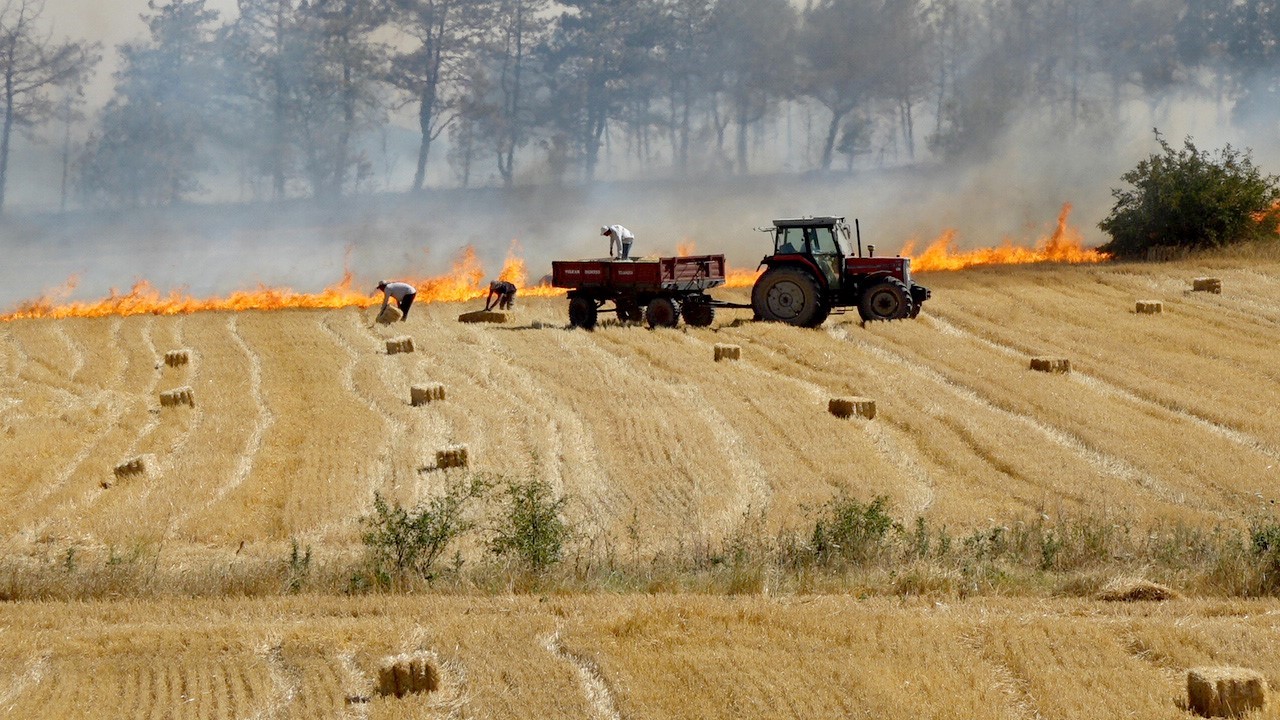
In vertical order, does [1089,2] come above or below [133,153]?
above

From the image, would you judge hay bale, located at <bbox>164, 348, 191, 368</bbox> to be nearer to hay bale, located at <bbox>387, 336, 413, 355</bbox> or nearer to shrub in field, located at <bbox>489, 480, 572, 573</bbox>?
hay bale, located at <bbox>387, 336, 413, 355</bbox>

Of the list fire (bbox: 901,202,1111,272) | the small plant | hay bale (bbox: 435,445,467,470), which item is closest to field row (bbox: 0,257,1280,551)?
hay bale (bbox: 435,445,467,470)

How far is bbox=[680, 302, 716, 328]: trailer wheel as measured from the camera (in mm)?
30766

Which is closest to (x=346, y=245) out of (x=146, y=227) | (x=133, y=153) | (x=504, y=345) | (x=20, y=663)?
(x=146, y=227)

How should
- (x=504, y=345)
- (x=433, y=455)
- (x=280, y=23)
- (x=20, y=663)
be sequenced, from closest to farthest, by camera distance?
(x=20, y=663) < (x=433, y=455) < (x=504, y=345) < (x=280, y=23)

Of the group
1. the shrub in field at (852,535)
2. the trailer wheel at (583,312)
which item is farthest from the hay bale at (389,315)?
the shrub in field at (852,535)

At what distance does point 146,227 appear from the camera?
56812 mm

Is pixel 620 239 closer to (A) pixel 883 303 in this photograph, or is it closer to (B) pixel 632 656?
(A) pixel 883 303

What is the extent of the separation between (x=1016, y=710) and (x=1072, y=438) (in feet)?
39.0

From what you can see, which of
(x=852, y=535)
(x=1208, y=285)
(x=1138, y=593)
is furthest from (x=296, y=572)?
(x=1208, y=285)

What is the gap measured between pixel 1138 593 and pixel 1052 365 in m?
13.5

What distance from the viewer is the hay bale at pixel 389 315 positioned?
3167 centimetres

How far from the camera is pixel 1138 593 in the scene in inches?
493

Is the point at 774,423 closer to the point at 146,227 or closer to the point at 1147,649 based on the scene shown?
the point at 1147,649
